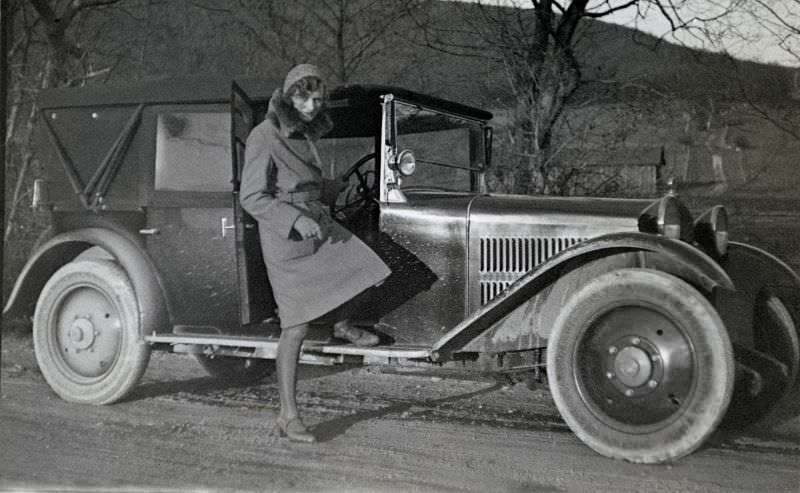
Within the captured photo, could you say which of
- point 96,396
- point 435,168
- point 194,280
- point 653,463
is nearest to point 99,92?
point 194,280

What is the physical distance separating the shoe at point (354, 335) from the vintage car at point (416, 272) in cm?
7

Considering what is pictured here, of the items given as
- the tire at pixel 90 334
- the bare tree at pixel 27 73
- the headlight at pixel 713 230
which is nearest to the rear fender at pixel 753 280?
the headlight at pixel 713 230

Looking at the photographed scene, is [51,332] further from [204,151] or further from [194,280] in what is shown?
[204,151]

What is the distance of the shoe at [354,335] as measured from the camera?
3.31 meters

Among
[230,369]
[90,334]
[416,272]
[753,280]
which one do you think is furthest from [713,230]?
[90,334]

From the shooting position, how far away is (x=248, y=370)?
14.1 feet

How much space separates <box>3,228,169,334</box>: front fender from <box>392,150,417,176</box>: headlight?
1349 millimetres

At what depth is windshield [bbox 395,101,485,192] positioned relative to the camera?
3600mm

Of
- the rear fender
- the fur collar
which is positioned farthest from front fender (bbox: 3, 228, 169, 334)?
the rear fender

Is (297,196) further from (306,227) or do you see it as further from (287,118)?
(287,118)

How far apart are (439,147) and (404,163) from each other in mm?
506

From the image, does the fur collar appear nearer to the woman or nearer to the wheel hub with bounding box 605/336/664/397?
the woman

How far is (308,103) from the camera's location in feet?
10.00

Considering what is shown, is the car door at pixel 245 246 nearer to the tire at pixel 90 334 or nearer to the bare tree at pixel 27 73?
the tire at pixel 90 334
